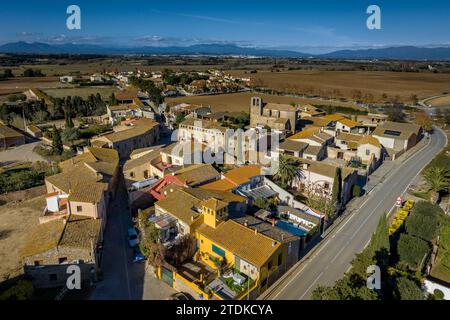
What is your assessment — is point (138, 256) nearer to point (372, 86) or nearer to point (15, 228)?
point (15, 228)

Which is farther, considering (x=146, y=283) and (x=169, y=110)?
(x=169, y=110)

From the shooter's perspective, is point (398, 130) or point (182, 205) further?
point (398, 130)

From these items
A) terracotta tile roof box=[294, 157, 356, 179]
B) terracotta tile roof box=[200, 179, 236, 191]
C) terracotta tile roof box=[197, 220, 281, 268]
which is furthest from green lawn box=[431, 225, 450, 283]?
terracotta tile roof box=[200, 179, 236, 191]

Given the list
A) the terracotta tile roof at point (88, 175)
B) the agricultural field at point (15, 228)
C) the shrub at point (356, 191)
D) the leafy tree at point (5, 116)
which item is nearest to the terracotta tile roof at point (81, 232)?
the terracotta tile roof at point (88, 175)

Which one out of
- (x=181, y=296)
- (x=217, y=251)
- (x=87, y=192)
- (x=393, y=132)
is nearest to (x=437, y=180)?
(x=393, y=132)

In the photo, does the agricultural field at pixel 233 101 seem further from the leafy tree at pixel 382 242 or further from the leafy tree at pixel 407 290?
the leafy tree at pixel 407 290

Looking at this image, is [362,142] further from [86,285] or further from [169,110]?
[169,110]

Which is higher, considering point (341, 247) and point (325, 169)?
point (325, 169)
